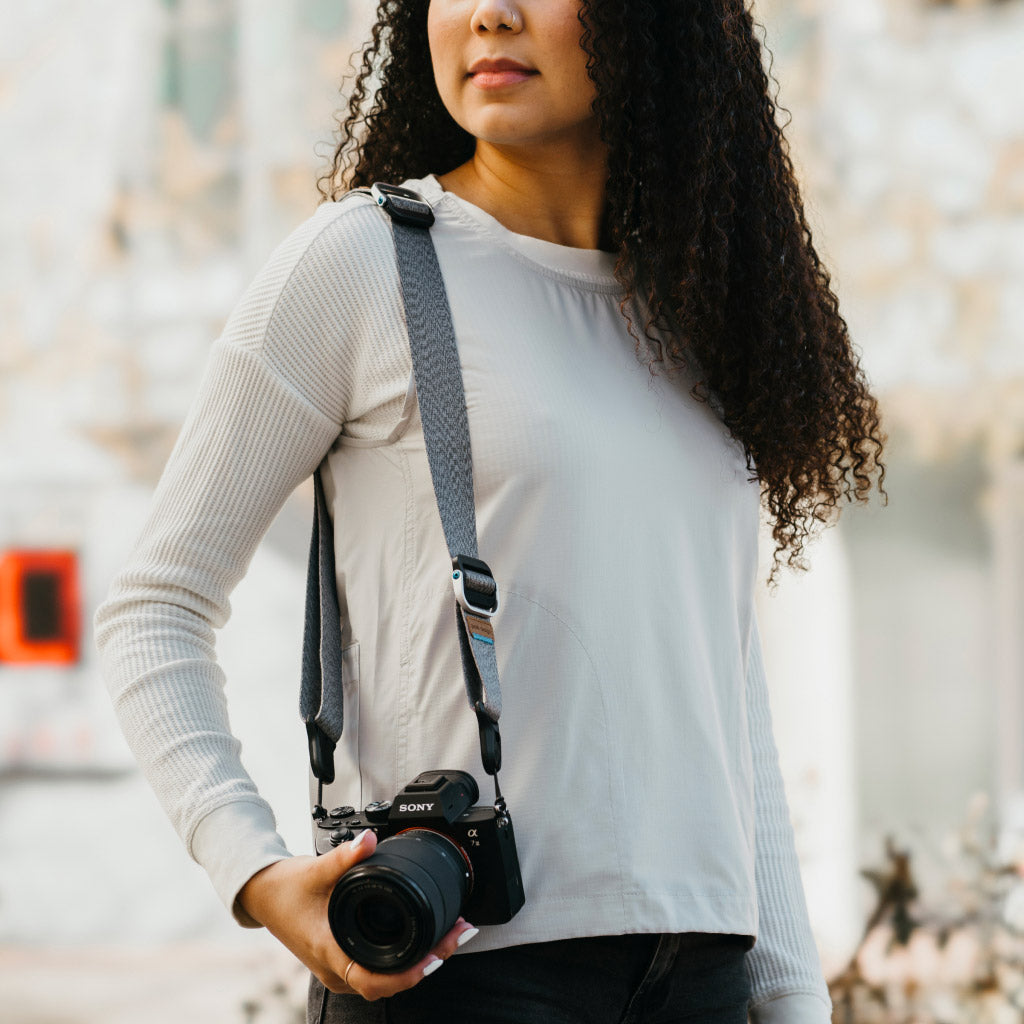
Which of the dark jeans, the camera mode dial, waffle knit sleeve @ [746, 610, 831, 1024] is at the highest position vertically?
the camera mode dial

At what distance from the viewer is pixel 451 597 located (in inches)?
36.0

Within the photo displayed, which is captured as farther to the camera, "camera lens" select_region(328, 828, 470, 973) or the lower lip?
the lower lip

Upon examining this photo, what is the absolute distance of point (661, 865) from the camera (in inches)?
36.6

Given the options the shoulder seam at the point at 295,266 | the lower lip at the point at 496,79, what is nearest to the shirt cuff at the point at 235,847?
the shoulder seam at the point at 295,266

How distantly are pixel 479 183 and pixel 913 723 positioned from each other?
2.00 meters

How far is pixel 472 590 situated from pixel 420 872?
0.19 meters

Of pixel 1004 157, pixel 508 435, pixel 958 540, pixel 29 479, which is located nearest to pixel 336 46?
pixel 29 479

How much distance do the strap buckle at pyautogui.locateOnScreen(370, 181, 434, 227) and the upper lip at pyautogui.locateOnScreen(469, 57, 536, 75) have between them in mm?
125

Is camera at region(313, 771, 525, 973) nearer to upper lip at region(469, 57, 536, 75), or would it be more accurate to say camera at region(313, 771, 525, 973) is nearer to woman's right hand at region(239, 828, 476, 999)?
woman's right hand at region(239, 828, 476, 999)

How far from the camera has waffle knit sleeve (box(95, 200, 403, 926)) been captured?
2.99ft

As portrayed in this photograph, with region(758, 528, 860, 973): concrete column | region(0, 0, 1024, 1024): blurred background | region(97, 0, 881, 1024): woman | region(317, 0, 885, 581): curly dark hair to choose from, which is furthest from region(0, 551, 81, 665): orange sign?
region(97, 0, 881, 1024): woman

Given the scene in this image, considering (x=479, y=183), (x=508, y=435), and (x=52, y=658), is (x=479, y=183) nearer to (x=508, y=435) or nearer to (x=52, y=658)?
(x=508, y=435)

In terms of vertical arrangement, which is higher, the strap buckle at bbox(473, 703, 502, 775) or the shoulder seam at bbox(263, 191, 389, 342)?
the shoulder seam at bbox(263, 191, 389, 342)

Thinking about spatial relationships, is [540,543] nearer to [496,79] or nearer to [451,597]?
[451,597]
